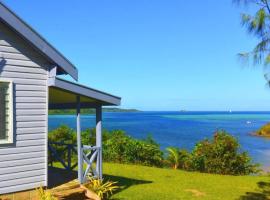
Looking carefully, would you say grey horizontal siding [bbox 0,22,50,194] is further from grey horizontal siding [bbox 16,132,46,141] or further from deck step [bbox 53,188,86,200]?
deck step [bbox 53,188,86,200]

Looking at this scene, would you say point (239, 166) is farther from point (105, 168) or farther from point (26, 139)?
point (26, 139)

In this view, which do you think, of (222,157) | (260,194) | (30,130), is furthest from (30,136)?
(222,157)

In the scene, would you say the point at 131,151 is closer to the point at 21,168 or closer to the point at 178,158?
the point at 178,158

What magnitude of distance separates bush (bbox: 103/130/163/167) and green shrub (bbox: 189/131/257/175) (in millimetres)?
3023

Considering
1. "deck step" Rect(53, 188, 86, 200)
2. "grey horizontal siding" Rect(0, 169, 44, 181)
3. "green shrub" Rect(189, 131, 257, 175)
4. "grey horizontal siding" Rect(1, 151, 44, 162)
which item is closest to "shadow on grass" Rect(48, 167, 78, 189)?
"deck step" Rect(53, 188, 86, 200)

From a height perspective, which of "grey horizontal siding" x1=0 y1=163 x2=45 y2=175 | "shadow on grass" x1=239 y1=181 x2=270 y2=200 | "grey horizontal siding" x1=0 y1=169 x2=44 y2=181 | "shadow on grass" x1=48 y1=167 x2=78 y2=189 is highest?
"grey horizontal siding" x1=0 y1=163 x2=45 y2=175

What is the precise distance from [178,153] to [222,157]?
118 inches

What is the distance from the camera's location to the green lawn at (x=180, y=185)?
13.8 meters

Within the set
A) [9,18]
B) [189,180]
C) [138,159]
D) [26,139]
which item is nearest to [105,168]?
[138,159]

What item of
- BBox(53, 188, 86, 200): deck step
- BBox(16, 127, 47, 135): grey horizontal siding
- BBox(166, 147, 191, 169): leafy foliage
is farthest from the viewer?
BBox(166, 147, 191, 169): leafy foliage

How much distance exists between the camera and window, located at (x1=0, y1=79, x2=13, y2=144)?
10.1 metres

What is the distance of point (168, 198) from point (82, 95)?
453 cm

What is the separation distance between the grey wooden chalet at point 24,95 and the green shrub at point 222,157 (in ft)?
37.5

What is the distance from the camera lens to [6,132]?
33.6 ft
